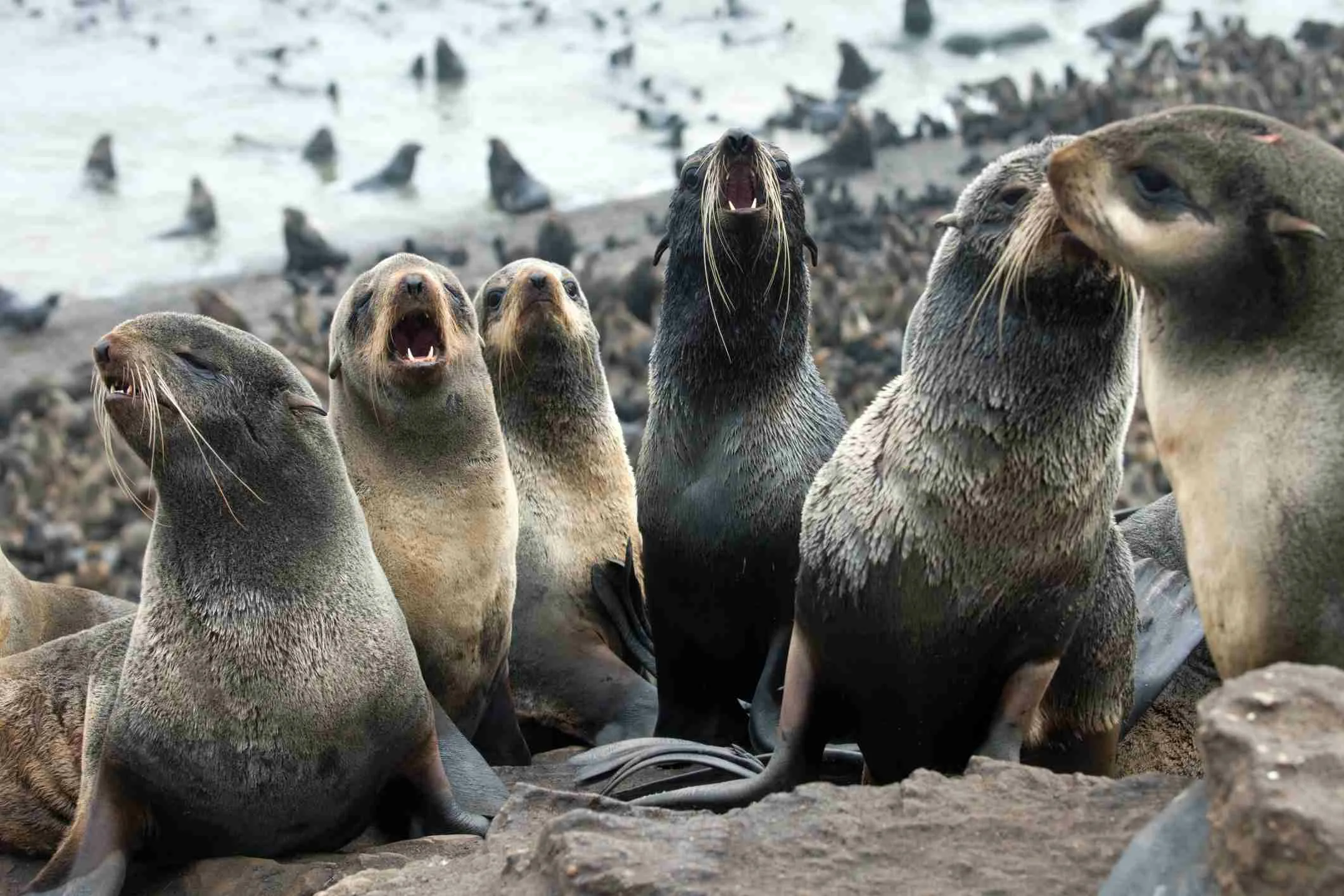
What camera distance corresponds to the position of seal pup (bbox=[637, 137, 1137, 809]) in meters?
3.67

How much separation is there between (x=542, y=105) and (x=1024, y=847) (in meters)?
28.2

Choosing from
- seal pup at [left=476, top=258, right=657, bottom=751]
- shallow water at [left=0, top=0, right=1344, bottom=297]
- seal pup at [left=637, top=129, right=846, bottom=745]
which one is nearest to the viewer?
seal pup at [left=637, top=129, right=846, bottom=745]

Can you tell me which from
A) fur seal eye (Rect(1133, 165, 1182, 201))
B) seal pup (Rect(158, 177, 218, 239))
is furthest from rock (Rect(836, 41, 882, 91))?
fur seal eye (Rect(1133, 165, 1182, 201))

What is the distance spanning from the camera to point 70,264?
20.8 m

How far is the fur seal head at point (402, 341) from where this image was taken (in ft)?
15.9

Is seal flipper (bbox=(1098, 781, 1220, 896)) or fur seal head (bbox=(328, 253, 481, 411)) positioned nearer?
seal flipper (bbox=(1098, 781, 1220, 896))

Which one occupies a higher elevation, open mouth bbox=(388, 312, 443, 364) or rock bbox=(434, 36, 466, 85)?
open mouth bbox=(388, 312, 443, 364)

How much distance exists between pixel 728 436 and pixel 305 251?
Result: 609 inches

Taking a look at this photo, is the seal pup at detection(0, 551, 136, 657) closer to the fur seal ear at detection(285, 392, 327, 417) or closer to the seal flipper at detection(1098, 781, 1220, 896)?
the fur seal ear at detection(285, 392, 327, 417)

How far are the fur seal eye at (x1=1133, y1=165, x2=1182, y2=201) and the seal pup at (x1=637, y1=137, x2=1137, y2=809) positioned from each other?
1.71 ft

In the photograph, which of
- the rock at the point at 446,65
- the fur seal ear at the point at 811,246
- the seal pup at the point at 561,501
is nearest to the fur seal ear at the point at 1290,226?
the fur seal ear at the point at 811,246

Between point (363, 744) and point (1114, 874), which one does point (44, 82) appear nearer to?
point (363, 744)

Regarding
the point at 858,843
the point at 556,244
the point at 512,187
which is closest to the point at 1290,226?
the point at 858,843

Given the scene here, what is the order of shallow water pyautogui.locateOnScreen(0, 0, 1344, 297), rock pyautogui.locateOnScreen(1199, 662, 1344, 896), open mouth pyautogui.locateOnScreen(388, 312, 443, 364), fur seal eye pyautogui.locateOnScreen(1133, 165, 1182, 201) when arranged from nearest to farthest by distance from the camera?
1. rock pyautogui.locateOnScreen(1199, 662, 1344, 896)
2. fur seal eye pyautogui.locateOnScreen(1133, 165, 1182, 201)
3. open mouth pyautogui.locateOnScreen(388, 312, 443, 364)
4. shallow water pyautogui.locateOnScreen(0, 0, 1344, 297)
